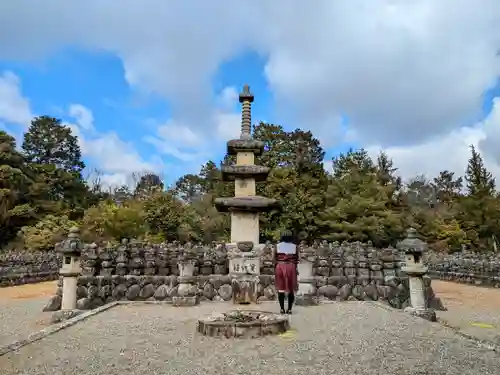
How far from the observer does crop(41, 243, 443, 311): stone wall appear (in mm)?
12781

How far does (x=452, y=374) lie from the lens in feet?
15.9

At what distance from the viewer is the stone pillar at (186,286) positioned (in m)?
11.8

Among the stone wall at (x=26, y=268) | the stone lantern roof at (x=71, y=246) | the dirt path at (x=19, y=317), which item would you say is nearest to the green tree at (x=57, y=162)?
the stone wall at (x=26, y=268)

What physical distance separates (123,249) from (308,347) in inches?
340

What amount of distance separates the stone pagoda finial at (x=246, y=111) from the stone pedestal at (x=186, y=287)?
7638mm

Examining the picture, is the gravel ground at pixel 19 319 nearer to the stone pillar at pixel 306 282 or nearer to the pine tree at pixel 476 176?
the stone pillar at pixel 306 282

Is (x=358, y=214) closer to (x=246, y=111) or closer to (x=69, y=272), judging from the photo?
(x=246, y=111)

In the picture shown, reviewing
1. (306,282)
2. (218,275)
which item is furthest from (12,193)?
(306,282)

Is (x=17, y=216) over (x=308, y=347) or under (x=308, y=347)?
over

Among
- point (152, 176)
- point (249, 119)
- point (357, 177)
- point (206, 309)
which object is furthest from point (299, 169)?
point (152, 176)

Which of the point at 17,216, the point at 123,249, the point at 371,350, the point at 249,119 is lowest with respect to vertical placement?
the point at 371,350

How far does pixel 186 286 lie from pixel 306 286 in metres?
3.50

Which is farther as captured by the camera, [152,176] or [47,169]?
[152,176]

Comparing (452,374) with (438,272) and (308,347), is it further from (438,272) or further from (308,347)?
(438,272)
